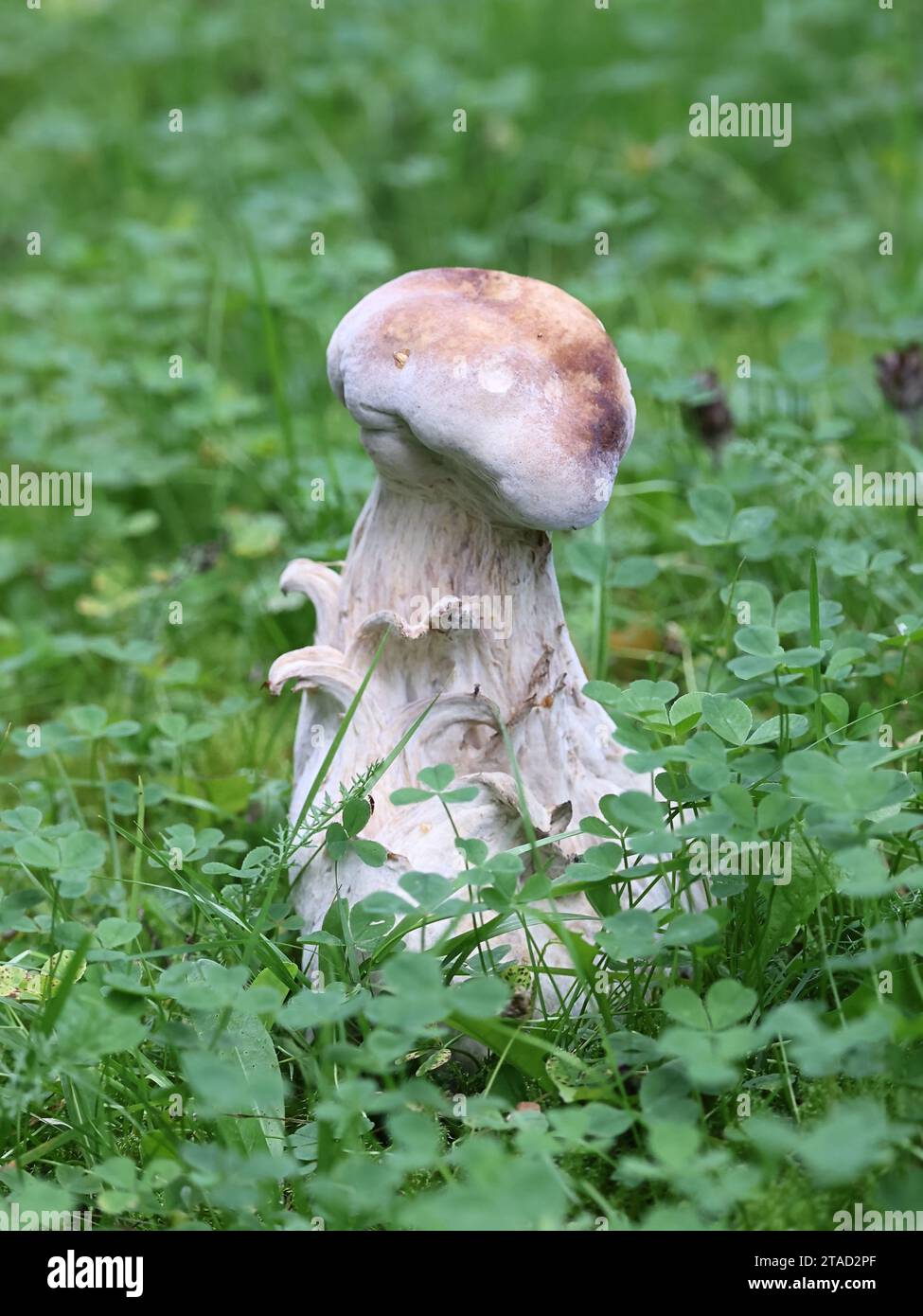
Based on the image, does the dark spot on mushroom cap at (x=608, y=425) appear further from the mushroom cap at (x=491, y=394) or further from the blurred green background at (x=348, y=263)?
the blurred green background at (x=348, y=263)

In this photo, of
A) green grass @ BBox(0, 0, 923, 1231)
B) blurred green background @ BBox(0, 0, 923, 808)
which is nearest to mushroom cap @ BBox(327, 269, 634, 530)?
green grass @ BBox(0, 0, 923, 1231)

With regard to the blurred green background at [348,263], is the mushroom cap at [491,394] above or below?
below

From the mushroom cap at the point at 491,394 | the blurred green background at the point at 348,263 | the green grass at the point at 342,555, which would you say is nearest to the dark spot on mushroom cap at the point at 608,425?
the mushroom cap at the point at 491,394

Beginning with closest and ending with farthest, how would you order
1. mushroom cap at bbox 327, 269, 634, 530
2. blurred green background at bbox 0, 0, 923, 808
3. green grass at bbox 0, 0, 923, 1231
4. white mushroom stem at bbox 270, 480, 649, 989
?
green grass at bbox 0, 0, 923, 1231 < mushroom cap at bbox 327, 269, 634, 530 < white mushroom stem at bbox 270, 480, 649, 989 < blurred green background at bbox 0, 0, 923, 808

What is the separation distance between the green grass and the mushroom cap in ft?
1.29

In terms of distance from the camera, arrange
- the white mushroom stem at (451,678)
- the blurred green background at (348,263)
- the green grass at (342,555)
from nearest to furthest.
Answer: the green grass at (342,555) → the white mushroom stem at (451,678) → the blurred green background at (348,263)

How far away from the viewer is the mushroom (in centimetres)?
206

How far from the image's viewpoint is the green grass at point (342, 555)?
183cm

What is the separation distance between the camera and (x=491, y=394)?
2.03m

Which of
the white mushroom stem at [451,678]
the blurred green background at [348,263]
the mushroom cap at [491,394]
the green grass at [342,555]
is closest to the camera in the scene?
the green grass at [342,555]

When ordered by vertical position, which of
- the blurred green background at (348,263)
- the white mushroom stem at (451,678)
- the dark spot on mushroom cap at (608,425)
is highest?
the blurred green background at (348,263)

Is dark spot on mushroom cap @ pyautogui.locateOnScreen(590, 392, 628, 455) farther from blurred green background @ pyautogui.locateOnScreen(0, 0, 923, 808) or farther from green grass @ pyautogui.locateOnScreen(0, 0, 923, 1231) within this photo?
blurred green background @ pyautogui.locateOnScreen(0, 0, 923, 808)

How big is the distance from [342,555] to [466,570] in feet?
2.57
